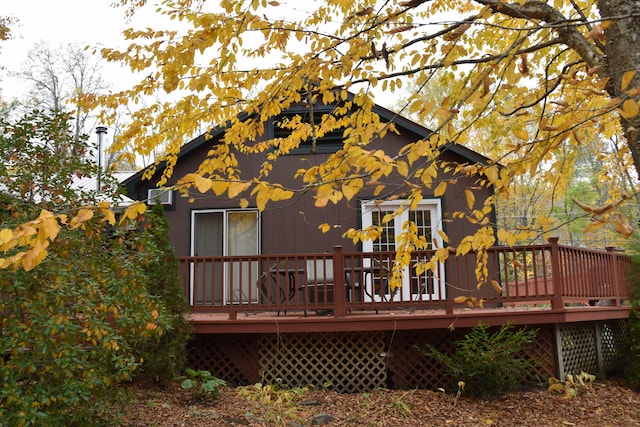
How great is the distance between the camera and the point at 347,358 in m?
7.38

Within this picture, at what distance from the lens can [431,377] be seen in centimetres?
739

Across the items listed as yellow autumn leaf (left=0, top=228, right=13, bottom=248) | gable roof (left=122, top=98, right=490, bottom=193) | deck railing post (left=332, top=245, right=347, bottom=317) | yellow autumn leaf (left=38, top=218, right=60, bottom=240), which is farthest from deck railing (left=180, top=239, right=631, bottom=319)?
yellow autumn leaf (left=0, top=228, right=13, bottom=248)

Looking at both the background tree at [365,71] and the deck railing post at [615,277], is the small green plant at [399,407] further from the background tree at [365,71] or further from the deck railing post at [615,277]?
the deck railing post at [615,277]

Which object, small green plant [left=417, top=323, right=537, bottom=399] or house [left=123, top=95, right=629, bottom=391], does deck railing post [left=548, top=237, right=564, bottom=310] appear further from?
small green plant [left=417, top=323, right=537, bottom=399]

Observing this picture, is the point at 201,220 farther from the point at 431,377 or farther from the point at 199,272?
the point at 431,377

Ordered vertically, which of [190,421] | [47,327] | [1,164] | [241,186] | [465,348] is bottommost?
[190,421]

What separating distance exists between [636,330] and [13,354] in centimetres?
767

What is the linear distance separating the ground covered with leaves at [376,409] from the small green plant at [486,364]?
166 mm

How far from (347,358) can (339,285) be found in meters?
0.96

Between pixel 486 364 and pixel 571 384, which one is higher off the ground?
pixel 486 364

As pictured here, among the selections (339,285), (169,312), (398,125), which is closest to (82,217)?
(169,312)

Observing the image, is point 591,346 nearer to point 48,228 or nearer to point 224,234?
point 224,234

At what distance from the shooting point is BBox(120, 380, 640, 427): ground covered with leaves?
595 centimetres

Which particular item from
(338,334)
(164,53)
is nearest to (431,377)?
(338,334)
